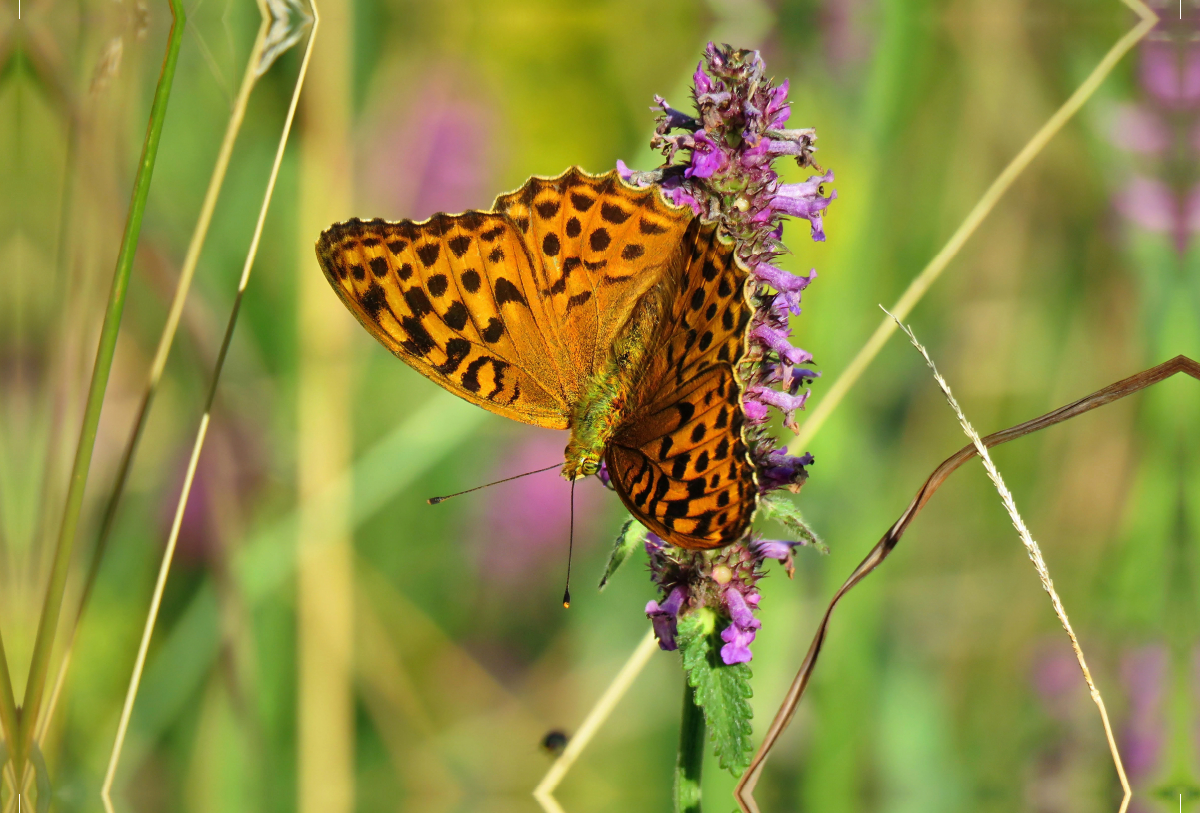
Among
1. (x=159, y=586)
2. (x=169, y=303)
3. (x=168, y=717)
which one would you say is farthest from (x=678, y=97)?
(x=168, y=717)

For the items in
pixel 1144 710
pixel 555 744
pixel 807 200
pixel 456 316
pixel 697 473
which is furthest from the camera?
pixel 1144 710

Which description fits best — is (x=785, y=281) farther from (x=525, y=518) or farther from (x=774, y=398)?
(x=525, y=518)

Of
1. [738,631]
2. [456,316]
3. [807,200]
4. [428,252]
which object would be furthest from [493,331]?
[738,631]

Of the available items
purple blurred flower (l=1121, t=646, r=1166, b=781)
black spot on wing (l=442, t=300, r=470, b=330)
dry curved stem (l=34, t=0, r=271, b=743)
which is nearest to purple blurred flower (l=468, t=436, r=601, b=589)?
black spot on wing (l=442, t=300, r=470, b=330)

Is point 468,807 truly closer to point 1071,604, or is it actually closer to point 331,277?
point 331,277

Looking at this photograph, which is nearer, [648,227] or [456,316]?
[648,227]

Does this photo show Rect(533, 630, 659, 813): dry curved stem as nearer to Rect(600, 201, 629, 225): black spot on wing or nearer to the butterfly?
the butterfly
